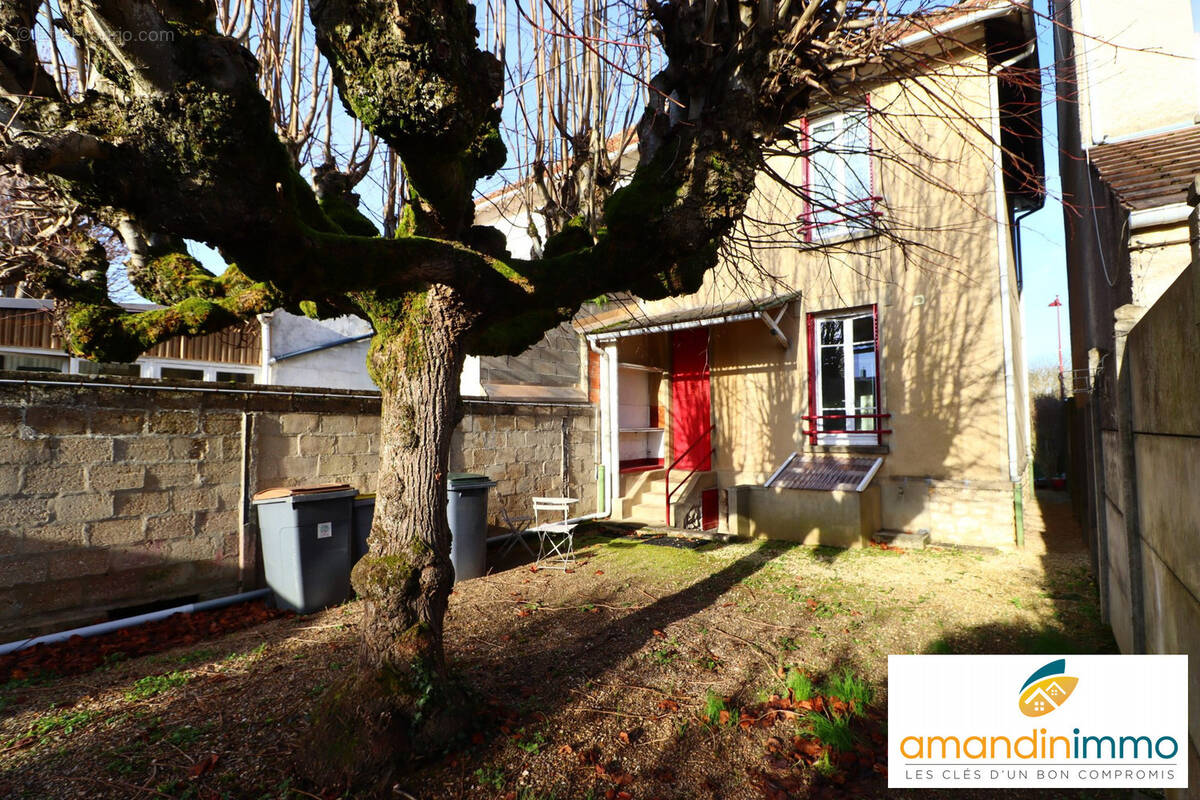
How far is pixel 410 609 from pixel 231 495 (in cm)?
352

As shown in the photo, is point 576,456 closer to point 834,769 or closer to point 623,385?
point 623,385

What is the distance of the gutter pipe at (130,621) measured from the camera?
411 cm

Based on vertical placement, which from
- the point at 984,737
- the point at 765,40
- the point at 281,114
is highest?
the point at 281,114

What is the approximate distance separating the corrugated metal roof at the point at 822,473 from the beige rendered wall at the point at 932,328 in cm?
34

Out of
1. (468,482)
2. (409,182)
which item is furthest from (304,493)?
(409,182)

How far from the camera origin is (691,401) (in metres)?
10.9

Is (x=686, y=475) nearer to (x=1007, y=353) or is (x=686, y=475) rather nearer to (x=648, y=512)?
(x=648, y=512)

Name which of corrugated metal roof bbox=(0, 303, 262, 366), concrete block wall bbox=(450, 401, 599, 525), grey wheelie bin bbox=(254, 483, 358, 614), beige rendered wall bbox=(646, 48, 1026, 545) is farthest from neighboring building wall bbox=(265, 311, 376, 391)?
beige rendered wall bbox=(646, 48, 1026, 545)

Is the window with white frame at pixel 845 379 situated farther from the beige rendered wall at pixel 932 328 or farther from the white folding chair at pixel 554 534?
the white folding chair at pixel 554 534

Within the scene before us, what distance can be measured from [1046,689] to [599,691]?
227 cm

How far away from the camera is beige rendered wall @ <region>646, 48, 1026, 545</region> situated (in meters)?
7.49

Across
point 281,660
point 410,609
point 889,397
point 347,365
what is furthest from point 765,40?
point 347,365

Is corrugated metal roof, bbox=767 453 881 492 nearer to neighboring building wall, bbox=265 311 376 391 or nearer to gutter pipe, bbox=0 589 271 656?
gutter pipe, bbox=0 589 271 656

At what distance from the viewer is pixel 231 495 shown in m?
5.34
